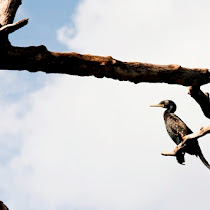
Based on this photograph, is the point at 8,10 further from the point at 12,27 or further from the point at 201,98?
the point at 201,98

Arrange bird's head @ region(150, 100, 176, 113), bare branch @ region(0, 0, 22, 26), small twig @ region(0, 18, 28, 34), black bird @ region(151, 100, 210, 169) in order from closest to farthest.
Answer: small twig @ region(0, 18, 28, 34) → bare branch @ region(0, 0, 22, 26) → black bird @ region(151, 100, 210, 169) → bird's head @ region(150, 100, 176, 113)

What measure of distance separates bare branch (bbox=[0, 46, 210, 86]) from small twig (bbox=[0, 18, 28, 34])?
0.73ft

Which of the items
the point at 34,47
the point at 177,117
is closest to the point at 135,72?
the point at 34,47

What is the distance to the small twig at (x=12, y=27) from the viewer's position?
16.4ft

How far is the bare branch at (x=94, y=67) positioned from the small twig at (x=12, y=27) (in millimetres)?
222

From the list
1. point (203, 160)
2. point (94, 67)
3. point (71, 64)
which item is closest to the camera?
point (71, 64)

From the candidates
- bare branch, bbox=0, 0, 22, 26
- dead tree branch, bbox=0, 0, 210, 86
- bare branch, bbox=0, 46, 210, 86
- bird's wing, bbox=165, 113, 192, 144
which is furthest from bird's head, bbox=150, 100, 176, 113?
bare branch, bbox=0, 0, 22, 26

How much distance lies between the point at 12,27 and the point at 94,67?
1.18 meters

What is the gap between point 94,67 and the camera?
18.8 ft

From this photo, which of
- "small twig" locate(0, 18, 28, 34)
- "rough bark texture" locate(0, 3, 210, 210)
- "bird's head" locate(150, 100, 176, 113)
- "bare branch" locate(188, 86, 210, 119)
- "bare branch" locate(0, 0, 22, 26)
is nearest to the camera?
"small twig" locate(0, 18, 28, 34)

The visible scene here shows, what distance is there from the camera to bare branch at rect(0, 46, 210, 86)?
5281 mm

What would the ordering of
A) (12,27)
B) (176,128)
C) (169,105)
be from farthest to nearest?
(169,105) < (176,128) < (12,27)

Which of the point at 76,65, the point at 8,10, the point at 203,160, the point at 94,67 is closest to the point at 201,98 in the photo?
the point at 203,160

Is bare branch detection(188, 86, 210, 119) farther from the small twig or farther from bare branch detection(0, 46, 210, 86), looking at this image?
the small twig
